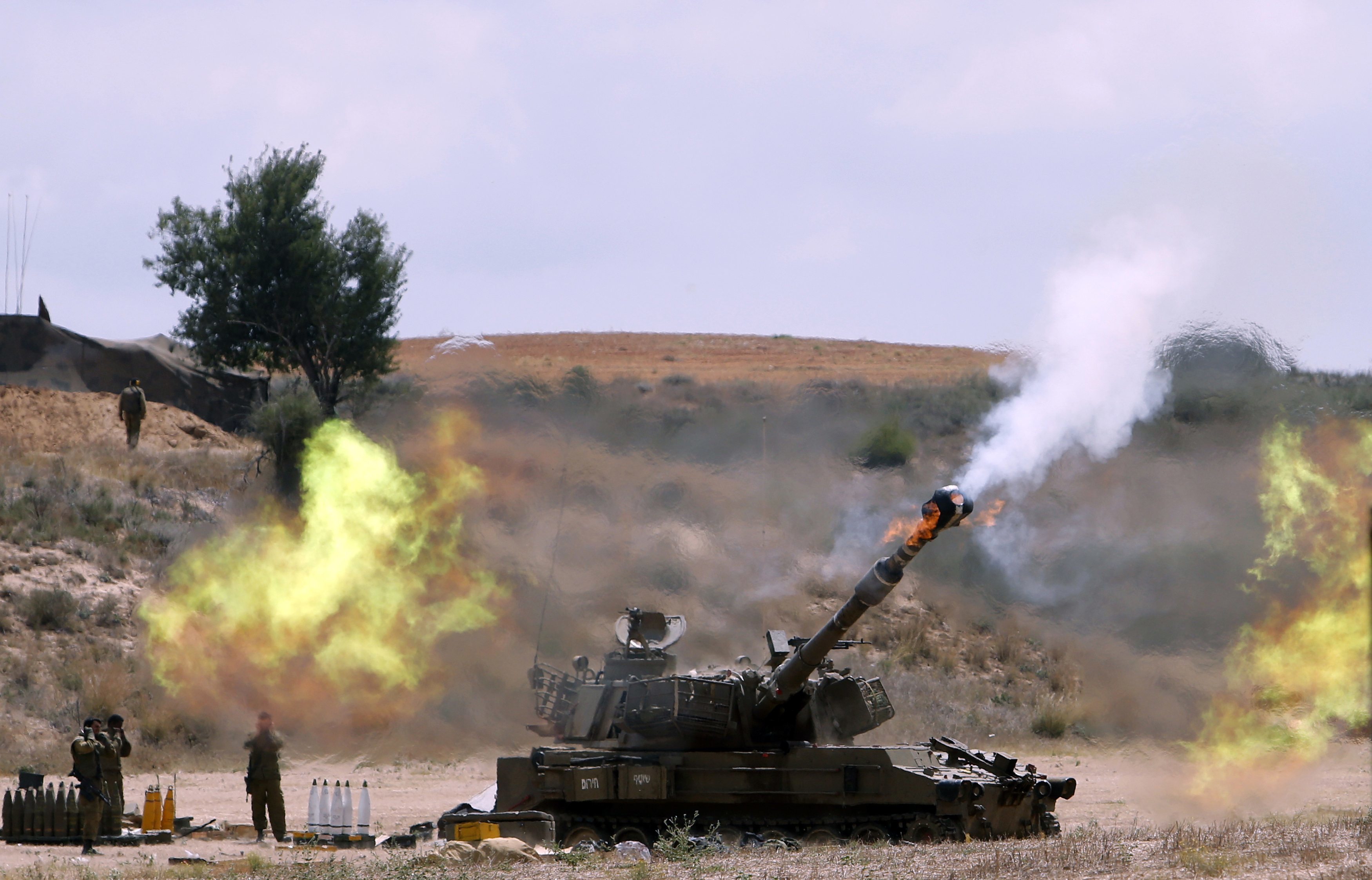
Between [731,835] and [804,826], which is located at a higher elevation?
[804,826]

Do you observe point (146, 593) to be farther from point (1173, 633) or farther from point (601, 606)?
point (1173, 633)

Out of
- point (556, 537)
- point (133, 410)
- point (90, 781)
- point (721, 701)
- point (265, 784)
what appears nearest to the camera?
point (90, 781)

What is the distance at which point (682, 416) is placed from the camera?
26766mm

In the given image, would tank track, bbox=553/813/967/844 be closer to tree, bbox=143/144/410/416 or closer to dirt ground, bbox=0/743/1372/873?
dirt ground, bbox=0/743/1372/873

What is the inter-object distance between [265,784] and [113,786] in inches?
72.9

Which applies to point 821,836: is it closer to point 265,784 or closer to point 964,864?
point 964,864

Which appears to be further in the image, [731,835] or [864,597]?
[731,835]

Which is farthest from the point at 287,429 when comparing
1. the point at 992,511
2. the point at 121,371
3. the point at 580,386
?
the point at 992,511

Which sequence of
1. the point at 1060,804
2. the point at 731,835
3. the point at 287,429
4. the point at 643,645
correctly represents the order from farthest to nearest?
the point at 287,429, the point at 1060,804, the point at 643,645, the point at 731,835

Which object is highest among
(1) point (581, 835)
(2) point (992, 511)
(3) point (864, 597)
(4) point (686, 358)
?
(4) point (686, 358)

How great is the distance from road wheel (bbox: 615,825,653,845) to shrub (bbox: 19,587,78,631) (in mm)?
16732

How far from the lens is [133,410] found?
122 ft

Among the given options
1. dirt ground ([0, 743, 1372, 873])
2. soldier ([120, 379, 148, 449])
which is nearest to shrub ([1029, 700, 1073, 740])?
dirt ground ([0, 743, 1372, 873])

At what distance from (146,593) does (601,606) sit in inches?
438
